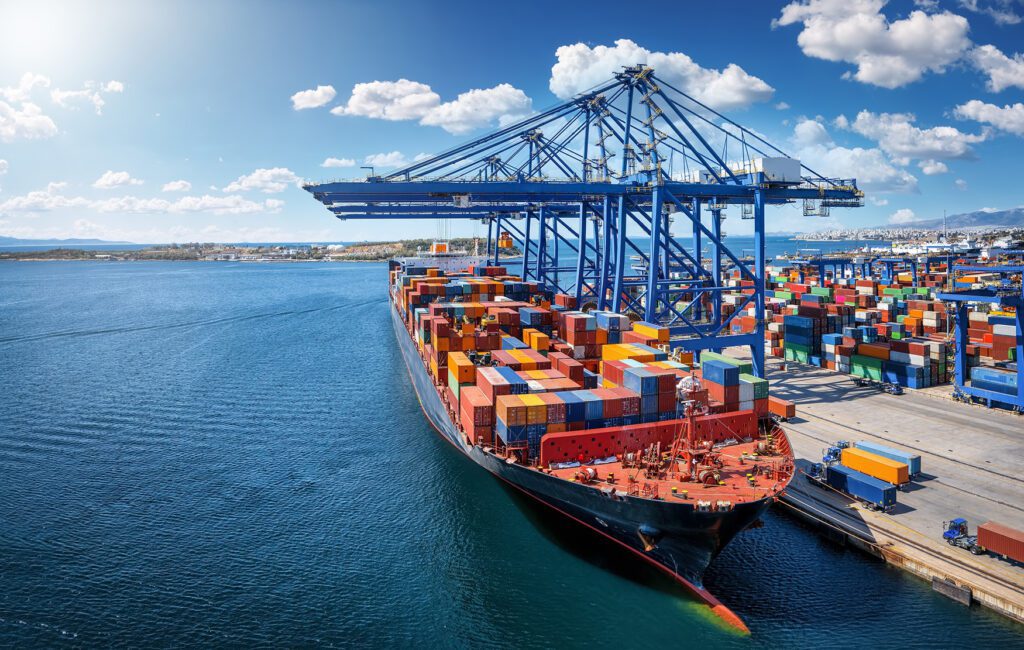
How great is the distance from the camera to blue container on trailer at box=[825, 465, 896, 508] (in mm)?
21511

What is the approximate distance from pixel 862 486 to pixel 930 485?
3663mm

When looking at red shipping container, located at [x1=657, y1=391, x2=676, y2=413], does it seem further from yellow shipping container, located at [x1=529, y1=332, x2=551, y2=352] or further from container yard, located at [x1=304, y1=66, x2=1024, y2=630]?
yellow shipping container, located at [x1=529, y1=332, x2=551, y2=352]

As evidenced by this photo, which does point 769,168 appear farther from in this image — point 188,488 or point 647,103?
point 188,488

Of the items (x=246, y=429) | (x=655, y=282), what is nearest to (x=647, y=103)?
(x=655, y=282)

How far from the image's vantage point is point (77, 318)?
259 feet

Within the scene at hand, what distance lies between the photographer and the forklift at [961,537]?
18748mm

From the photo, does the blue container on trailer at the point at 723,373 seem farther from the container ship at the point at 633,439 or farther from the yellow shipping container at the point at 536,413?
the yellow shipping container at the point at 536,413

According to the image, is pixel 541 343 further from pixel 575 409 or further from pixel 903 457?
pixel 903 457

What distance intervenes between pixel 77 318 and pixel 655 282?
80.7 metres

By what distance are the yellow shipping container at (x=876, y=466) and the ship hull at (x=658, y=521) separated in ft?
25.9

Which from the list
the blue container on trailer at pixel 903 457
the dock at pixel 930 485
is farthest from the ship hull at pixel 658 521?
the blue container on trailer at pixel 903 457

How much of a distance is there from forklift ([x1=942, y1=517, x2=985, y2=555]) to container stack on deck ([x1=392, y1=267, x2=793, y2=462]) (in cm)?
679

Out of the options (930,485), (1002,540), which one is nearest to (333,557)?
(1002,540)

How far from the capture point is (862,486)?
22250 millimetres
